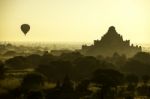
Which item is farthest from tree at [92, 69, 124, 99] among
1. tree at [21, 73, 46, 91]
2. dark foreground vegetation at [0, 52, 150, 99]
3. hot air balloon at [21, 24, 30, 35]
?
hot air balloon at [21, 24, 30, 35]

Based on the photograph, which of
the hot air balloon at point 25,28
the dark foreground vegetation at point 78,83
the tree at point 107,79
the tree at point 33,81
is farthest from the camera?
the hot air balloon at point 25,28

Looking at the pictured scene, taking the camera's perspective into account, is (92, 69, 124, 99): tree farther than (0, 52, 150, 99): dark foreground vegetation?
Yes

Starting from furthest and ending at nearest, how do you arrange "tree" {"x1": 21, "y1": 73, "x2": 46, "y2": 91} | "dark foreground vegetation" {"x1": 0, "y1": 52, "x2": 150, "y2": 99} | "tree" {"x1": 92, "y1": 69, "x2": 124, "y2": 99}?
"tree" {"x1": 21, "y1": 73, "x2": 46, "y2": 91} → "tree" {"x1": 92, "y1": 69, "x2": 124, "y2": 99} → "dark foreground vegetation" {"x1": 0, "y1": 52, "x2": 150, "y2": 99}

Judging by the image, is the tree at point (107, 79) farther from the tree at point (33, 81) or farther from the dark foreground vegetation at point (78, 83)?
the tree at point (33, 81)

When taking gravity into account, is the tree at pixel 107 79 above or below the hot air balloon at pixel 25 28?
below

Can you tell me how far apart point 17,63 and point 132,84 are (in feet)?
198

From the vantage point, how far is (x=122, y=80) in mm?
90312

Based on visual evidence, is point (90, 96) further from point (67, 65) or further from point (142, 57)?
point (142, 57)

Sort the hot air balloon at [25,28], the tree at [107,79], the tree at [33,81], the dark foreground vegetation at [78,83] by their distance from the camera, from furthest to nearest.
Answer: the hot air balloon at [25,28] → the tree at [33,81] → the tree at [107,79] → the dark foreground vegetation at [78,83]

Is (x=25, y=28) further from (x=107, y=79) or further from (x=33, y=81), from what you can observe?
(x=107, y=79)

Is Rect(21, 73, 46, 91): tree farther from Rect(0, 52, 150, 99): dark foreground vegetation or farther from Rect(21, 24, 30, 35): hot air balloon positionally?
Rect(21, 24, 30, 35): hot air balloon

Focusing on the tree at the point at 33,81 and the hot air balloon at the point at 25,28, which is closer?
the tree at the point at 33,81

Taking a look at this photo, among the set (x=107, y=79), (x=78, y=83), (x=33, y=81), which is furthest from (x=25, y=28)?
(x=107, y=79)

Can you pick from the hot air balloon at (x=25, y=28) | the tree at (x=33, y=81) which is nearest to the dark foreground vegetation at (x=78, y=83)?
the tree at (x=33, y=81)
